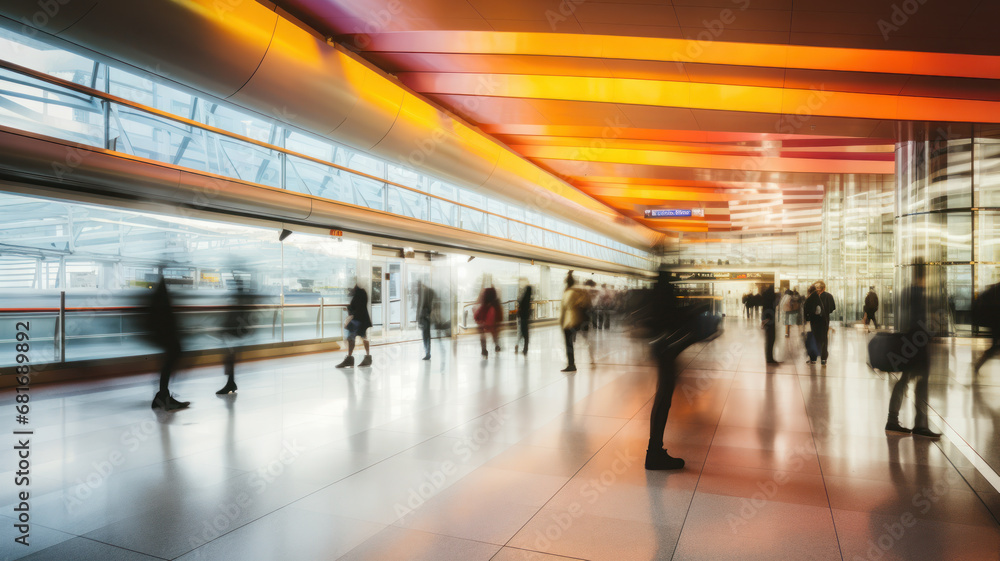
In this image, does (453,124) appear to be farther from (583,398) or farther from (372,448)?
(372,448)

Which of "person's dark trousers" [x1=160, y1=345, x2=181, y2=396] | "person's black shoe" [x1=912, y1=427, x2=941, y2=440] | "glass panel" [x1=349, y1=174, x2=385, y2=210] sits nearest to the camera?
"person's black shoe" [x1=912, y1=427, x2=941, y2=440]

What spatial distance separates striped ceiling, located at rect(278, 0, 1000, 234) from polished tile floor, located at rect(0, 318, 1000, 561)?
439cm

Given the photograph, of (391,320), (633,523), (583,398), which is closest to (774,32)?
(583,398)

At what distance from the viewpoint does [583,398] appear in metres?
7.70

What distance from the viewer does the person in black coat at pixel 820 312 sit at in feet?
36.1

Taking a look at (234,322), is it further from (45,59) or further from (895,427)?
(895,427)

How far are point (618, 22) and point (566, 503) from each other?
205 inches

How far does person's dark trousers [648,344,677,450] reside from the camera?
469cm

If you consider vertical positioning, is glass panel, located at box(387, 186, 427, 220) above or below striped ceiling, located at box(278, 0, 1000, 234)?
below

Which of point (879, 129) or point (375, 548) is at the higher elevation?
point (879, 129)

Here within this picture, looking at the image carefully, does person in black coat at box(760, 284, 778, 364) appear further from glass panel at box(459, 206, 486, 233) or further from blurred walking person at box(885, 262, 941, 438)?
glass panel at box(459, 206, 486, 233)

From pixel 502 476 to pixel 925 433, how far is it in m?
4.77

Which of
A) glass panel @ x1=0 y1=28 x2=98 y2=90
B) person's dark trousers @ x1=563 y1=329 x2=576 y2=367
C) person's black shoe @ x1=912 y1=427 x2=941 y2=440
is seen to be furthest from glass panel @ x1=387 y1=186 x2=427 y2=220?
person's black shoe @ x1=912 y1=427 x2=941 y2=440

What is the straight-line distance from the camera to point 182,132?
10.1m
